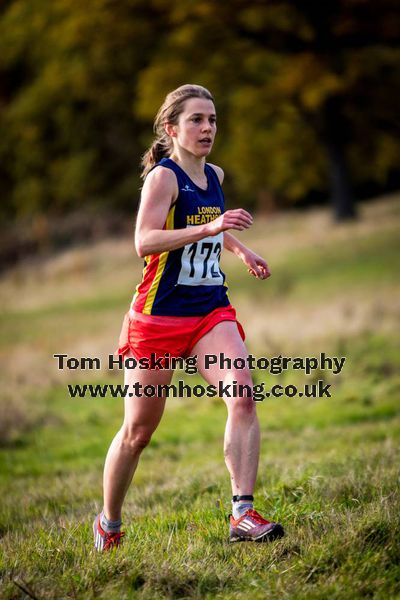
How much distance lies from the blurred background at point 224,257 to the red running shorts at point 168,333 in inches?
36.5

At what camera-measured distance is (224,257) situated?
2631 cm

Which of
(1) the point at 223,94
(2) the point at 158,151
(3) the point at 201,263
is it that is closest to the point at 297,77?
(1) the point at 223,94

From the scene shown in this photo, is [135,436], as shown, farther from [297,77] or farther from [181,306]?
[297,77]

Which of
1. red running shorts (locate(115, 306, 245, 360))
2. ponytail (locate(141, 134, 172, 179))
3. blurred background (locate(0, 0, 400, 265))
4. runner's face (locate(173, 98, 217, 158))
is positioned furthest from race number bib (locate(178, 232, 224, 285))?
blurred background (locate(0, 0, 400, 265))

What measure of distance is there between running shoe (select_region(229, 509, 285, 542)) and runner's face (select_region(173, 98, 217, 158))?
6.04ft

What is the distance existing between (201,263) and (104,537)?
147cm

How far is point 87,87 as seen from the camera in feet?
115

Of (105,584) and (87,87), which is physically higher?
(87,87)

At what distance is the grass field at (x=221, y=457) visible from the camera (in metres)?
3.75

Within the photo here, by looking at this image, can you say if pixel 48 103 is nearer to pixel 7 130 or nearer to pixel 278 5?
pixel 7 130

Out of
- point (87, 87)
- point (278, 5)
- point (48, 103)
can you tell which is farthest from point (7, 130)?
point (278, 5)

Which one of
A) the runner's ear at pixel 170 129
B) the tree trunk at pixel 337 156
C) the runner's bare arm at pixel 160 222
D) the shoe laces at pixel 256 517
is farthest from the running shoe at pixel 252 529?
the tree trunk at pixel 337 156

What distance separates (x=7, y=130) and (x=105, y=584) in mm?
38906

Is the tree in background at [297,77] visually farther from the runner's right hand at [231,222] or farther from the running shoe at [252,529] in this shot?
the running shoe at [252,529]
